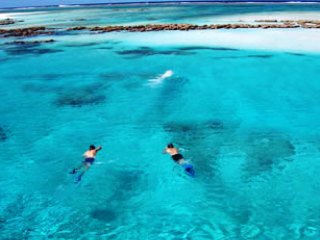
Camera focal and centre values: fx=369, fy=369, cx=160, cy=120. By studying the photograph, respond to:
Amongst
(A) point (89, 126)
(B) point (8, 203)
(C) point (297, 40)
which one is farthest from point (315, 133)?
(C) point (297, 40)

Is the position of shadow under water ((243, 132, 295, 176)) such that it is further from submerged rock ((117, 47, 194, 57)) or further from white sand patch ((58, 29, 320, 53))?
submerged rock ((117, 47, 194, 57))

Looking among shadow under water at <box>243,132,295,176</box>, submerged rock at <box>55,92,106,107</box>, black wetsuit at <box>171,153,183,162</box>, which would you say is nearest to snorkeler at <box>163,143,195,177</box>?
black wetsuit at <box>171,153,183,162</box>

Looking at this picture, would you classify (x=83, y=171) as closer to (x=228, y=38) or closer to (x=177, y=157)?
(x=177, y=157)

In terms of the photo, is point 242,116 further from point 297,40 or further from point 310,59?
point 297,40

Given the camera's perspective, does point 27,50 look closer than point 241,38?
Answer: Yes

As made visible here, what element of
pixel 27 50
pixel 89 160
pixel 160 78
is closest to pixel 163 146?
pixel 89 160

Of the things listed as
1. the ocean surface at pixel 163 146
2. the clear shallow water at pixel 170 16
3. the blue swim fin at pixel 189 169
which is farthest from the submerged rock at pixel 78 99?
the clear shallow water at pixel 170 16

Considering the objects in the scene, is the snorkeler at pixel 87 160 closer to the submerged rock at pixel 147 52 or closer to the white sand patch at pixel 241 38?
the submerged rock at pixel 147 52
